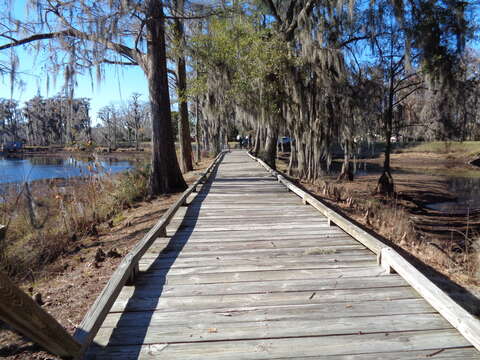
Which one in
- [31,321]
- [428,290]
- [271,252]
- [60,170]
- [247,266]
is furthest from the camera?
[60,170]

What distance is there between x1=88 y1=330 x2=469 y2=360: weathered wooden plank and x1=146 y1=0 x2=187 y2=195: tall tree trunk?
649 centimetres

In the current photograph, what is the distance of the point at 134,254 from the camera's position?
9.87 ft

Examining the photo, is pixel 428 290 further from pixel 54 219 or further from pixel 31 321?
pixel 54 219

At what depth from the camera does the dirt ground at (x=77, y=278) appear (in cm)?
233

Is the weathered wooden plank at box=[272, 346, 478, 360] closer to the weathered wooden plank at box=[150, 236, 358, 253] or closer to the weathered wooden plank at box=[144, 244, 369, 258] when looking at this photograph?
the weathered wooden plank at box=[144, 244, 369, 258]

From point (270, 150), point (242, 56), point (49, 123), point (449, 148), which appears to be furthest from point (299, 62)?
point (49, 123)

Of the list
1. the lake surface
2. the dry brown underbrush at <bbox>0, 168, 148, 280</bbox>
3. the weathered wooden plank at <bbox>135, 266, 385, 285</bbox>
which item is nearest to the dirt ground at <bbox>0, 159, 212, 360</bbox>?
the dry brown underbrush at <bbox>0, 168, 148, 280</bbox>

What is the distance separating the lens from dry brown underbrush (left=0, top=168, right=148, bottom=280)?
4.39 metres

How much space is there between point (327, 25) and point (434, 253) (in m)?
10.6

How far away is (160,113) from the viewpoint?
8109 millimetres

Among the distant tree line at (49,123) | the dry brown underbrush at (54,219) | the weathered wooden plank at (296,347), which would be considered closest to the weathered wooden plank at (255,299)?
the weathered wooden plank at (296,347)

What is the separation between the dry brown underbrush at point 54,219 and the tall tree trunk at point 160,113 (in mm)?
736

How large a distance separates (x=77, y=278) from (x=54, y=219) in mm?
3878

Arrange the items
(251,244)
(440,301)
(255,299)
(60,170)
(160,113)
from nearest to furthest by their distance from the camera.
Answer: (440,301) < (255,299) < (251,244) < (160,113) < (60,170)
